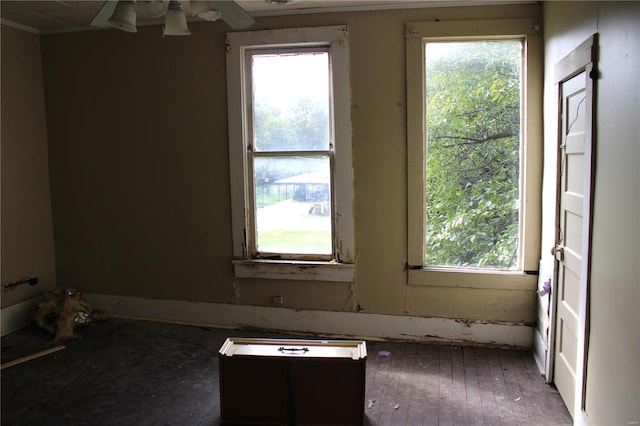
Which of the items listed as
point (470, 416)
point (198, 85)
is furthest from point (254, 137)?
point (470, 416)

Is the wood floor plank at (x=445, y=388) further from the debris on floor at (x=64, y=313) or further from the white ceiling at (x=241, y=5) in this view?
the debris on floor at (x=64, y=313)

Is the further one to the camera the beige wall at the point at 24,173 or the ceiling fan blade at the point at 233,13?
the beige wall at the point at 24,173

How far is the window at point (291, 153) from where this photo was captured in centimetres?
373

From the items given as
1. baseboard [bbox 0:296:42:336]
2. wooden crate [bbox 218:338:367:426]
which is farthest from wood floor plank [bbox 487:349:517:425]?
baseboard [bbox 0:296:42:336]

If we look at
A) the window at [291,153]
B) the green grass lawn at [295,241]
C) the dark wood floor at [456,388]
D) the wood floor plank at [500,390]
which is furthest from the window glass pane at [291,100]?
the wood floor plank at [500,390]

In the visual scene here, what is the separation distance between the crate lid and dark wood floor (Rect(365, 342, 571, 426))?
41 cm

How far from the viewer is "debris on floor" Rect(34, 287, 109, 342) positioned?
3.95 meters

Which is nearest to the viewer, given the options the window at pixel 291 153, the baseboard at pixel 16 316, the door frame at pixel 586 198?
the door frame at pixel 586 198

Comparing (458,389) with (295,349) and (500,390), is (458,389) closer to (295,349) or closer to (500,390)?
(500,390)

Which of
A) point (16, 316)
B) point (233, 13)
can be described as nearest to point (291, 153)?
point (233, 13)

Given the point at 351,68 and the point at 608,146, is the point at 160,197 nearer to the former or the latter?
the point at 351,68

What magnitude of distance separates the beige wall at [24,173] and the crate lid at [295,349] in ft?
8.17

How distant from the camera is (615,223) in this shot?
1985 millimetres

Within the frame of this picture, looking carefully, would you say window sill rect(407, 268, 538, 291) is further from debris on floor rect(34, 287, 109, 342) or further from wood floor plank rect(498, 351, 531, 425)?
debris on floor rect(34, 287, 109, 342)
